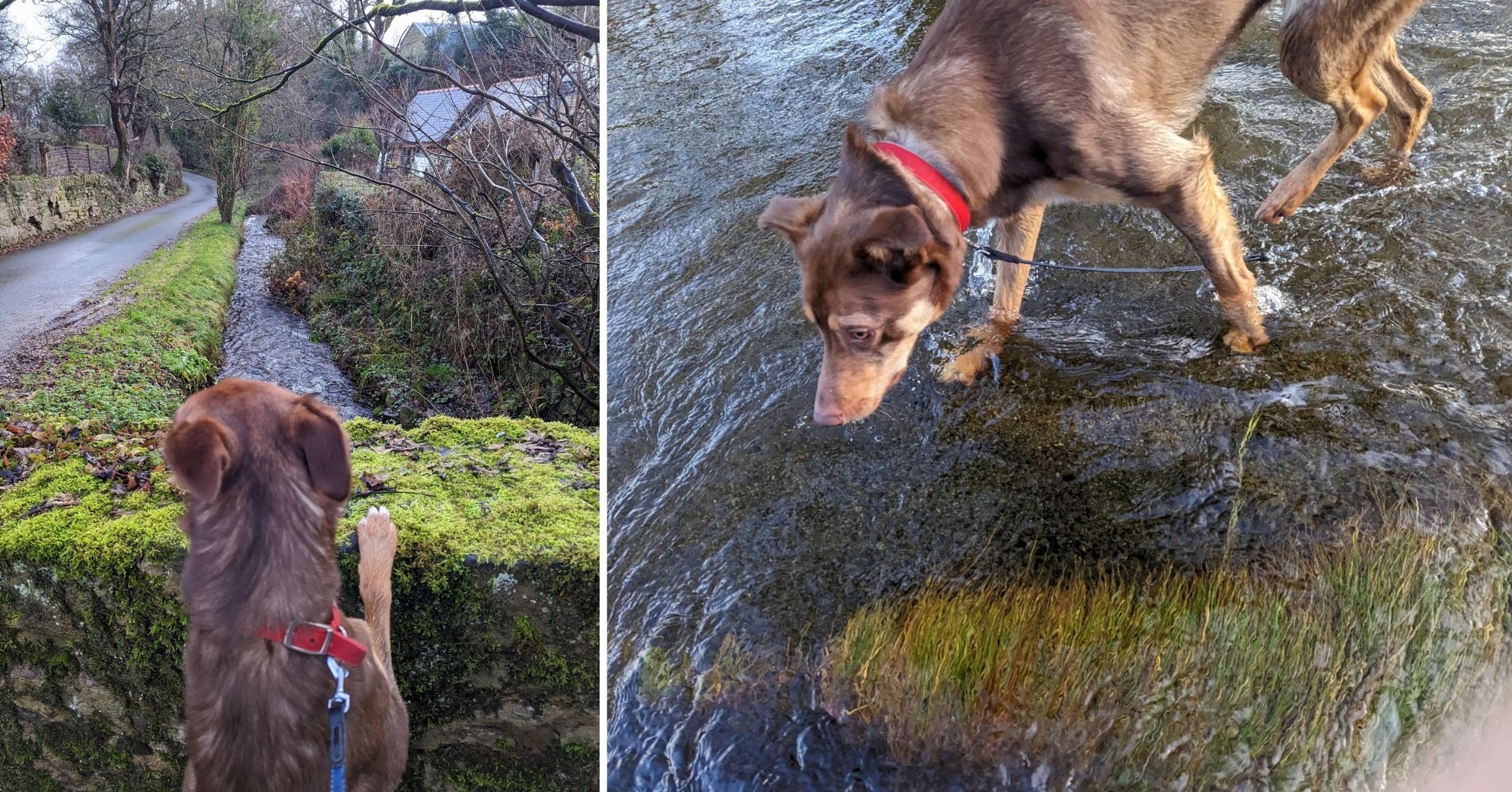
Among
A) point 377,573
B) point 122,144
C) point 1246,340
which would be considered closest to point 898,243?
point 377,573

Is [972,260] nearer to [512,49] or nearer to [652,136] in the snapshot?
[512,49]

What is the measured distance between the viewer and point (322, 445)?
9.05 ft

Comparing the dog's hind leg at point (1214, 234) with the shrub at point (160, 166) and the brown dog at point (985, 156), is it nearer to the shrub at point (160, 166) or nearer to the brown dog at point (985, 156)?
the brown dog at point (985, 156)

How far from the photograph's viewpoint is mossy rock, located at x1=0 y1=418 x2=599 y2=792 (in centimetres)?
306

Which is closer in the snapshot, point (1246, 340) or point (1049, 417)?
point (1049, 417)

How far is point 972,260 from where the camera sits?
5.30m

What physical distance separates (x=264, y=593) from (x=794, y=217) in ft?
7.20

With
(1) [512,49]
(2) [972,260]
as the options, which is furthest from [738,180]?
(1) [512,49]

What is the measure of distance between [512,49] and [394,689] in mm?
2633

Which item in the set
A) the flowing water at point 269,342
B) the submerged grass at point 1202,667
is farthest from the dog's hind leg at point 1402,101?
the flowing water at point 269,342

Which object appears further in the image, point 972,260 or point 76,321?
point 972,260

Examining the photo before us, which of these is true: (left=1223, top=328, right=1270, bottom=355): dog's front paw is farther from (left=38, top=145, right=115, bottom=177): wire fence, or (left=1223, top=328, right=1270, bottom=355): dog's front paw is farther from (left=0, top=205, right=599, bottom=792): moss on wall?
(left=38, top=145, right=115, bottom=177): wire fence

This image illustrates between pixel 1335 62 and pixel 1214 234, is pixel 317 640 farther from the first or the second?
pixel 1335 62

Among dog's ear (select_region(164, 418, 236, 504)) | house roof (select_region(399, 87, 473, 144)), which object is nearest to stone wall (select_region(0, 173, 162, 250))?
house roof (select_region(399, 87, 473, 144))
